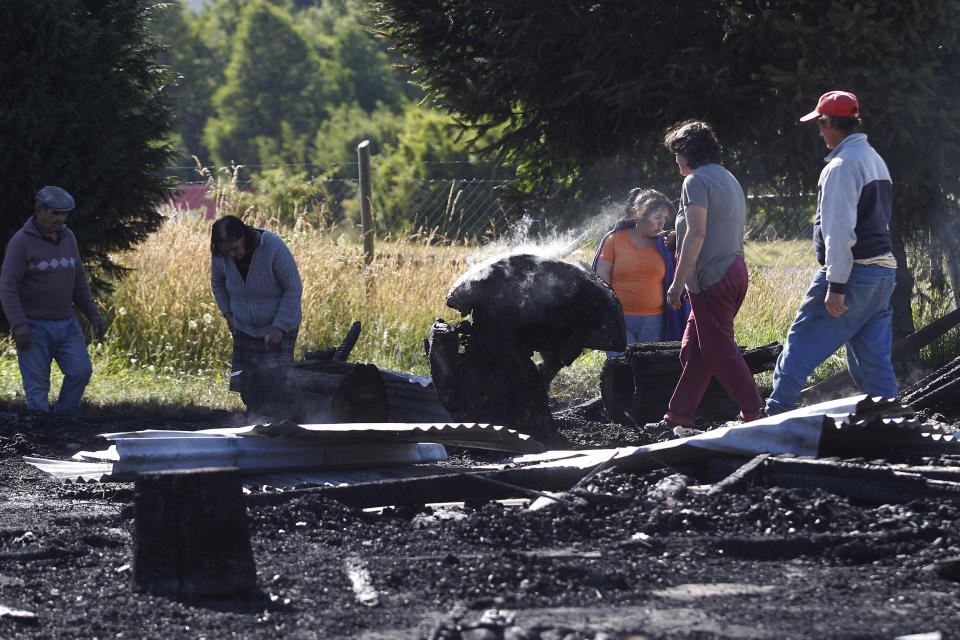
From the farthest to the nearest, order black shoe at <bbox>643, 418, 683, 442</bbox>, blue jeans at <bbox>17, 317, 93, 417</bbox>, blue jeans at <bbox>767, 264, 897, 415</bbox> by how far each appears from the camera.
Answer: blue jeans at <bbox>17, 317, 93, 417</bbox> < black shoe at <bbox>643, 418, 683, 442</bbox> < blue jeans at <bbox>767, 264, 897, 415</bbox>

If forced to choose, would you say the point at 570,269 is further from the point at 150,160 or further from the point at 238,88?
the point at 238,88

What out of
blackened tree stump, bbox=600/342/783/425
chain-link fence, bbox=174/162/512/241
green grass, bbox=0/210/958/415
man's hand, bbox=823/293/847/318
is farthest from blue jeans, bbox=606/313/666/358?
chain-link fence, bbox=174/162/512/241

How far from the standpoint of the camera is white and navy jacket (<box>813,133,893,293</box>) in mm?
6242

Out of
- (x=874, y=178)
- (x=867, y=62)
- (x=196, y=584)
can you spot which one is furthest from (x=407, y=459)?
(x=867, y=62)

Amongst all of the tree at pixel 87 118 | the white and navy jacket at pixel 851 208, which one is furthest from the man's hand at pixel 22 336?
the white and navy jacket at pixel 851 208

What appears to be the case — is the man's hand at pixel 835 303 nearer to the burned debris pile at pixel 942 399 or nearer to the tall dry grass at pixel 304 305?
the burned debris pile at pixel 942 399

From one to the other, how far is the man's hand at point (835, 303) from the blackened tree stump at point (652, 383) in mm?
1748

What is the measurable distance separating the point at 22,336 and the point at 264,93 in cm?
5190

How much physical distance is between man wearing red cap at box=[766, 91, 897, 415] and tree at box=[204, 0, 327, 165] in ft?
170

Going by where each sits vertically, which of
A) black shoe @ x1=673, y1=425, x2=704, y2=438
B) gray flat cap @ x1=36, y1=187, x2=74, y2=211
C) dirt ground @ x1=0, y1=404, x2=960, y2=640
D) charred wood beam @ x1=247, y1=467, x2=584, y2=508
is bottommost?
dirt ground @ x1=0, y1=404, x2=960, y2=640

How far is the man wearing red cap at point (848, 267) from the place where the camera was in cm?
625

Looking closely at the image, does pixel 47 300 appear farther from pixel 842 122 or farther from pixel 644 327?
pixel 842 122

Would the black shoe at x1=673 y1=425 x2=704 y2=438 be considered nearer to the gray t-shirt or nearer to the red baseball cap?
the gray t-shirt

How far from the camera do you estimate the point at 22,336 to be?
851cm
